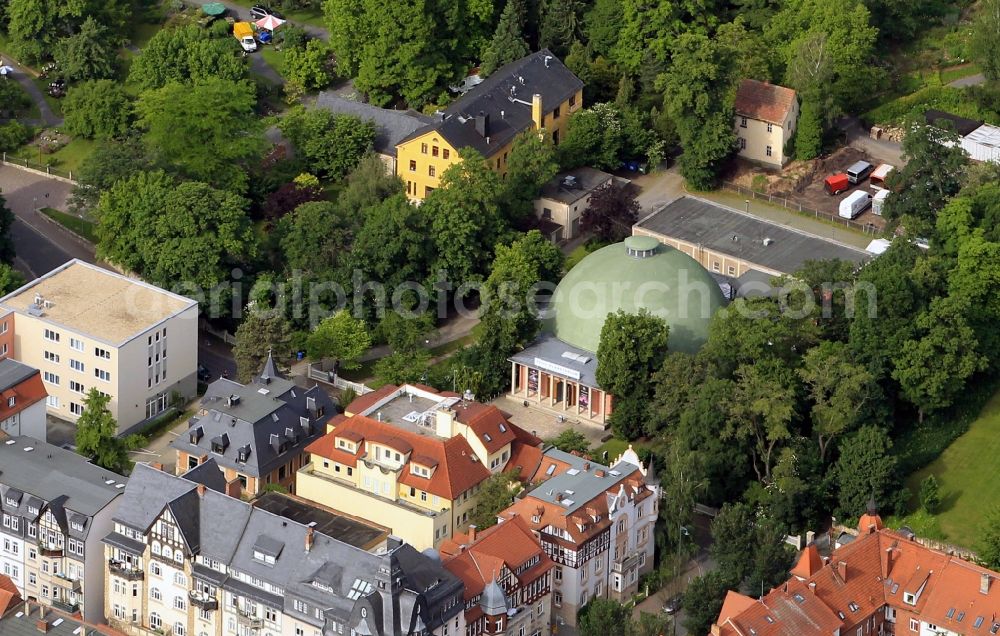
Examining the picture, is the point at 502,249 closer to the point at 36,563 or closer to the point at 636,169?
the point at 636,169

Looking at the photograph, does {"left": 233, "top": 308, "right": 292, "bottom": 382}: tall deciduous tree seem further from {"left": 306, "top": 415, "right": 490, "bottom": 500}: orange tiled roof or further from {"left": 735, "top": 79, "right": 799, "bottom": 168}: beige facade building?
{"left": 735, "top": 79, "right": 799, "bottom": 168}: beige facade building

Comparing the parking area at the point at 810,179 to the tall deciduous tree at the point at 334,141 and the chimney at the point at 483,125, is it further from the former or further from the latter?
the tall deciduous tree at the point at 334,141

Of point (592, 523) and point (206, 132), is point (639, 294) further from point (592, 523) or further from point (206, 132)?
point (206, 132)

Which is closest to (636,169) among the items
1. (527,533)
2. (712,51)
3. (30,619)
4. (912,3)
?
(712,51)

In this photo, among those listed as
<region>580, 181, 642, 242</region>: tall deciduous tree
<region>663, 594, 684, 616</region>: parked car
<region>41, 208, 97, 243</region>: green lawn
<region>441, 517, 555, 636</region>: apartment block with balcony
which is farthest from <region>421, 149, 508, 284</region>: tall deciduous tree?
<region>663, 594, 684, 616</region>: parked car

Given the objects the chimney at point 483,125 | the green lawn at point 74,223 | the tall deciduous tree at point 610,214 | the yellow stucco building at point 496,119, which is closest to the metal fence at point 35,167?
the green lawn at point 74,223

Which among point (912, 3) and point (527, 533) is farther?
point (912, 3)

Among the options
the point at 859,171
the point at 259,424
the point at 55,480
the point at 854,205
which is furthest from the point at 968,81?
the point at 55,480
